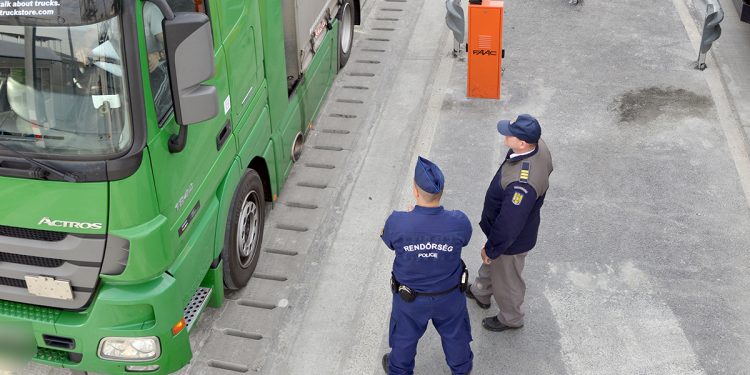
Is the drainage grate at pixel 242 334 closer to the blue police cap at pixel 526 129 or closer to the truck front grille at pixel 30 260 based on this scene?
the truck front grille at pixel 30 260

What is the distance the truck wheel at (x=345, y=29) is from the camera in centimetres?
959

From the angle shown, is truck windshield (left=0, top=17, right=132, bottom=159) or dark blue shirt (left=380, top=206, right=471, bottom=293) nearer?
truck windshield (left=0, top=17, right=132, bottom=159)

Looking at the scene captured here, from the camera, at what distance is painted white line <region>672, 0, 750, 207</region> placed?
25.9ft

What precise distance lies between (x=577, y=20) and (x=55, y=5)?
835cm

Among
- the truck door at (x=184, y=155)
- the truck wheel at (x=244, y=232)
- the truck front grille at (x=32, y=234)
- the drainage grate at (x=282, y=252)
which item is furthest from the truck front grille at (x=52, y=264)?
the drainage grate at (x=282, y=252)

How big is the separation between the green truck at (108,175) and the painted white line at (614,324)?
279 cm

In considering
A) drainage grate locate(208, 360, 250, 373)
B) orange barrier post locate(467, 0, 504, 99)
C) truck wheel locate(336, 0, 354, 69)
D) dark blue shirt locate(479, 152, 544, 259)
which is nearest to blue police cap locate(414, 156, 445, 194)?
dark blue shirt locate(479, 152, 544, 259)

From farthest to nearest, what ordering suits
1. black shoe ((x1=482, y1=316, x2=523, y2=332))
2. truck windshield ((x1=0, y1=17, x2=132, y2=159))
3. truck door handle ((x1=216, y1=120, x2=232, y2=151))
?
black shoe ((x1=482, y1=316, x2=523, y2=332)) < truck door handle ((x1=216, y1=120, x2=232, y2=151)) < truck windshield ((x1=0, y1=17, x2=132, y2=159))

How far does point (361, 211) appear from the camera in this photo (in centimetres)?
750

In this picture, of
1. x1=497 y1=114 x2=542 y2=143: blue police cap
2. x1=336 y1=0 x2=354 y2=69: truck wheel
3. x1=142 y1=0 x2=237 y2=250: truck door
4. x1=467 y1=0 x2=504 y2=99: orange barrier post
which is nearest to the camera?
x1=142 y1=0 x2=237 y2=250: truck door

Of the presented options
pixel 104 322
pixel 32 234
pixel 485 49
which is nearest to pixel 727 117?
pixel 485 49

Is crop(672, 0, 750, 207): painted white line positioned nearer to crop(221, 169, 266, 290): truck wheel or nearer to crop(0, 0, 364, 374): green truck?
crop(221, 169, 266, 290): truck wheel

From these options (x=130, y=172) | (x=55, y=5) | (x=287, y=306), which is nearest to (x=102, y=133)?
(x=130, y=172)

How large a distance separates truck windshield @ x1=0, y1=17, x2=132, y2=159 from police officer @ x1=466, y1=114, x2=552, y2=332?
8.12 feet
